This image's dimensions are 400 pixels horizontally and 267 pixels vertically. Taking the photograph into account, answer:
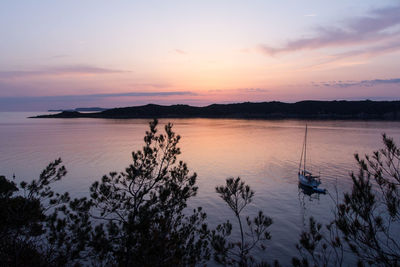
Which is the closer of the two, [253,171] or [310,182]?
[310,182]

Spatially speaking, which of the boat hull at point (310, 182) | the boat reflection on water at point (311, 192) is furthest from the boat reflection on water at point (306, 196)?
the boat hull at point (310, 182)

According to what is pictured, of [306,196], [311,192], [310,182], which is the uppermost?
[310,182]

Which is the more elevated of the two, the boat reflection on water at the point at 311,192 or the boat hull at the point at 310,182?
the boat hull at the point at 310,182

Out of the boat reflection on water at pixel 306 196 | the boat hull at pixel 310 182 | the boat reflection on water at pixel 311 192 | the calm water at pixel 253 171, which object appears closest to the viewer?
the calm water at pixel 253 171

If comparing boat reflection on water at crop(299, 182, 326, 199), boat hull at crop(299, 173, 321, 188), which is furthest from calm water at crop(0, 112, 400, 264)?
boat hull at crop(299, 173, 321, 188)

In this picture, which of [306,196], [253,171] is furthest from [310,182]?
[253,171]

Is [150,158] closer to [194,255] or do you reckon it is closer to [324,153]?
[194,255]

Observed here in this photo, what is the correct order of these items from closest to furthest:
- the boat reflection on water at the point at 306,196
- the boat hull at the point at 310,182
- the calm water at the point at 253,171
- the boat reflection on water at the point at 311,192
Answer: the calm water at the point at 253,171 → the boat reflection on water at the point at 306,196 → the boat reflection on water at the point at 311,192 → the boat hull at the point at 310,182

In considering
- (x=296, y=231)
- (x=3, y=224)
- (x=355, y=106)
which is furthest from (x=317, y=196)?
(x=355, y=106)

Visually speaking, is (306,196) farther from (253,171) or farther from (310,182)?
(253,171)

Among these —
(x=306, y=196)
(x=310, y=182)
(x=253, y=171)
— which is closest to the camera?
(x=306, y=196)

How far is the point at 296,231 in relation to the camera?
66.5ft

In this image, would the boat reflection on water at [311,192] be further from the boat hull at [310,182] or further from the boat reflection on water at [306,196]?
the boat hull at [310,182]

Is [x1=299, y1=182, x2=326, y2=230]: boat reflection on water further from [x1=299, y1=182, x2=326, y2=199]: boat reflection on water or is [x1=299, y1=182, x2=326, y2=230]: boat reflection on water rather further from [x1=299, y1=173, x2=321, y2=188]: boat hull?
[x1=299, y1=173, x2=321, y2=188]: boat hull
